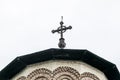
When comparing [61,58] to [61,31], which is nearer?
[61,58]

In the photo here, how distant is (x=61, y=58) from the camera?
31.5 m

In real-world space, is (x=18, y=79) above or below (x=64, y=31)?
below

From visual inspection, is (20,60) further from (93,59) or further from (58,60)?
(93,59)

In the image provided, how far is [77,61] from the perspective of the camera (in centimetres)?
3158

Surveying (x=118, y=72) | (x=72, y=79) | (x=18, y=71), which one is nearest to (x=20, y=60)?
(x=18, y=71)

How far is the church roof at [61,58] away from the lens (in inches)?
1231

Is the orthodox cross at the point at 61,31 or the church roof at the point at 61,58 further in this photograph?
the orthodox cross at the point at 61,31

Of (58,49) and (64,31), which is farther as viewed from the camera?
(64,31)

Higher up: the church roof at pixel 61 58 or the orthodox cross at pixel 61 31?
the orthodox cross at pixel 61 31

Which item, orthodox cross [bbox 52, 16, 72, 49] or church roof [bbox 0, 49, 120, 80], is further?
orthodox cross [bbox 52, 16, 72, 49]

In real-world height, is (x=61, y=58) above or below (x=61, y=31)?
below

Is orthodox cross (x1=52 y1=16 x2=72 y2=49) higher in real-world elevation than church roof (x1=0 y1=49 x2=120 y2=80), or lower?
higher

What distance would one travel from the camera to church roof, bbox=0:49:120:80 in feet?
103

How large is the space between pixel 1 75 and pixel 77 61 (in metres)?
4.37
